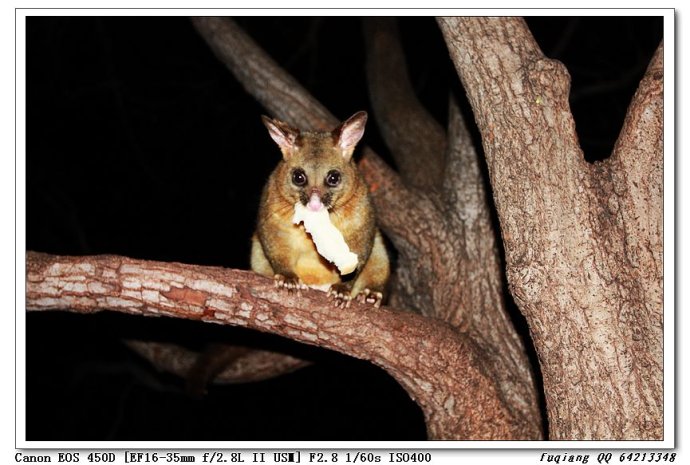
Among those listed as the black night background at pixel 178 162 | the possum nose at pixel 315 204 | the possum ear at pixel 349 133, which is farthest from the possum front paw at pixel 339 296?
the black night background at pixel 178 162

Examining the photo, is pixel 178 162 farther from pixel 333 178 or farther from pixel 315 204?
pixel 315 204

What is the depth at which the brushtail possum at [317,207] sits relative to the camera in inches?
160

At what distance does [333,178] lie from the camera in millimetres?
4176

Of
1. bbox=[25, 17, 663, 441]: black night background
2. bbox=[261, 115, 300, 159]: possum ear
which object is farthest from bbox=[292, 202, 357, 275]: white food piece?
bbox=[25, 17, 663, 441]: black night background

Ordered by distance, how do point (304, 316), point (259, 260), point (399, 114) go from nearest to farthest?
point (304, 316), point (259, 260), point (399, 114)

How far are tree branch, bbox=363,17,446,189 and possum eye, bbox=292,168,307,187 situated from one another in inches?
54.7

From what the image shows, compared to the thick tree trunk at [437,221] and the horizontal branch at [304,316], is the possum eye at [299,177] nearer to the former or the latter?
the horizontal branch at [304,316]

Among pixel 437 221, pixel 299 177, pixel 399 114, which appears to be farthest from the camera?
pixel 399 114

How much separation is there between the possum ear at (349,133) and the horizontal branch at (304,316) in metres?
0.93

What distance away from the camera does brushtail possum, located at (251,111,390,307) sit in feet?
13.3

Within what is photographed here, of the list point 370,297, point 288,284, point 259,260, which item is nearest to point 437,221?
point 370,297

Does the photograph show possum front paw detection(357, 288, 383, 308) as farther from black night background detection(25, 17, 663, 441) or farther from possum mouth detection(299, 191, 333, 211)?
black night background detection(25, 17, 663, 441)

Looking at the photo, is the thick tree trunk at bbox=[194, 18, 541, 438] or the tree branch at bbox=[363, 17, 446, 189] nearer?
the thick tree trunk at bbox=[194, 18, 541, 438]

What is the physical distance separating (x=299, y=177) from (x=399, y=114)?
2.10 m
